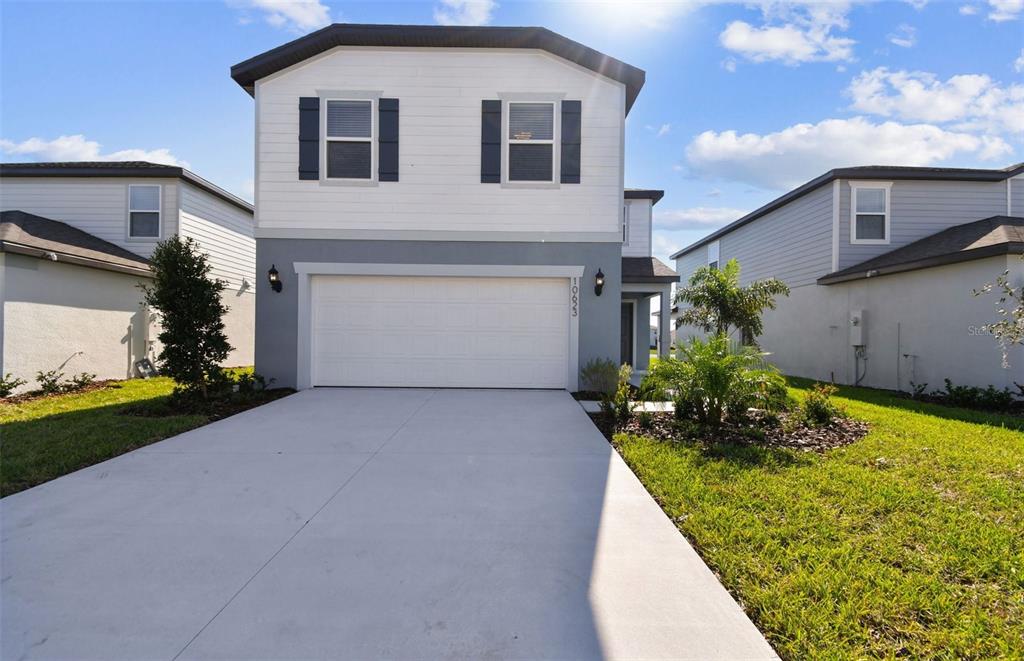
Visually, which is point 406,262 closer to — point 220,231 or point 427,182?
point 427,182

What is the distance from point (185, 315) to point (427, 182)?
4636mm

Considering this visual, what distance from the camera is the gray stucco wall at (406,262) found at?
30.3 feet

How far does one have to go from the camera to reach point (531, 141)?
9.32 meters

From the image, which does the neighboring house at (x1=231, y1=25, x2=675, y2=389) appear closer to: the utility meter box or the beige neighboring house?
the beige neighboring house

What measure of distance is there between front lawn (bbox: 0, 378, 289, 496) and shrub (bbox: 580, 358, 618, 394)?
18.3ft

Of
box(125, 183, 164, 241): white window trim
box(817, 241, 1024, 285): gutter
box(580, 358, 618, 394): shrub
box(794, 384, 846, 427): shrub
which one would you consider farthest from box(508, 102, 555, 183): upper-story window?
box(125, 183, 164, 241): white window trim

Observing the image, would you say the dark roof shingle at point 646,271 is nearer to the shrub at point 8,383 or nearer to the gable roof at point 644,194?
the gable roof at point 644,194

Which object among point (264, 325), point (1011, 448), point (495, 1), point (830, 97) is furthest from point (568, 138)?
point (1011, 448)

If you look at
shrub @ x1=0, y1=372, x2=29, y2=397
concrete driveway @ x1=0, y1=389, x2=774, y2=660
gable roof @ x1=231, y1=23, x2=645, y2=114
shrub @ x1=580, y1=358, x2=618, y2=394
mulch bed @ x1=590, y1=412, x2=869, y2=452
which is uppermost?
gable roof @ x1=231, y1=23, x2=645, y2=114

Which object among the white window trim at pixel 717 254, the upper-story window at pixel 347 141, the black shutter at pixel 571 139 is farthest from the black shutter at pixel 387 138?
the white window trim at pixel 717 254

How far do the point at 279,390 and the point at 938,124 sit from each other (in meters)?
15.9

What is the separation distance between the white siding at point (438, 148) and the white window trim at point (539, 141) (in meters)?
0.10

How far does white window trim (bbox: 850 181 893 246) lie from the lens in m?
12.5

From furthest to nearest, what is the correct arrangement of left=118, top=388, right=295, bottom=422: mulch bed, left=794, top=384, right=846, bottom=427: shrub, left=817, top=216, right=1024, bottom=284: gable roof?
1. left=817, top=216, right=1024, bottom=284: gable roof
2. left=118, top=388, right=295, bottom=422: mulch bed
3. left=794, top=384, right=846, bottom=427: shrub
